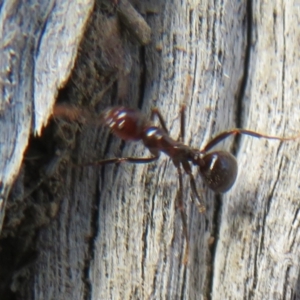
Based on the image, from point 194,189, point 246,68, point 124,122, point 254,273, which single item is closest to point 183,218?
point 194,189

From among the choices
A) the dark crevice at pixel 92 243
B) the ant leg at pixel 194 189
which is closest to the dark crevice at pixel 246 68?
the ant leg at pixel 194 189

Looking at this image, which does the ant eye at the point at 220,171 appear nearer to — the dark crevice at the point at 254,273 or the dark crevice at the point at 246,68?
the dark crevice at the point at 246,68

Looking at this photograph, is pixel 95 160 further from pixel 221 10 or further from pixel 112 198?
pixel 221 10

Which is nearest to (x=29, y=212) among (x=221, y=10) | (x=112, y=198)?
(x=112, y=198)

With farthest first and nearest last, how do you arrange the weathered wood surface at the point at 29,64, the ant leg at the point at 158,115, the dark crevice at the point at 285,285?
1. the ant leg at the point at 158,115
2. the dark crevice at the point at 285,285
3. the weathered wood surface at the point at 29,64

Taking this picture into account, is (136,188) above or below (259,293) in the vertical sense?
above

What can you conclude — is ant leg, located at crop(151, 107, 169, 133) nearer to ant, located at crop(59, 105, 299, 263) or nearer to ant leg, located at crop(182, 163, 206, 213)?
ant, located at crop(59, 105, 299, 263)
